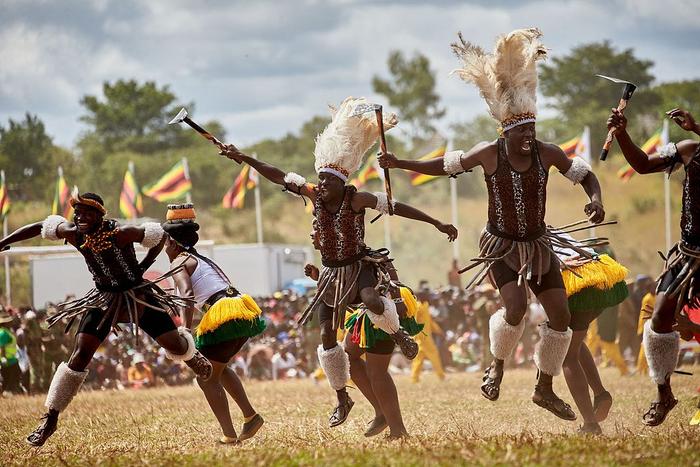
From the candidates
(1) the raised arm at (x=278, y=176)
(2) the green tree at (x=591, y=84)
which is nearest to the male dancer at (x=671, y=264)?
(1) the raised arm at (x=278, y=176)

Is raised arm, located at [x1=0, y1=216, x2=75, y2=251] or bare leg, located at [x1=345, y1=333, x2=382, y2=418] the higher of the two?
raised arm, located at [x1=0, y1=216, x2=75, y2=251]

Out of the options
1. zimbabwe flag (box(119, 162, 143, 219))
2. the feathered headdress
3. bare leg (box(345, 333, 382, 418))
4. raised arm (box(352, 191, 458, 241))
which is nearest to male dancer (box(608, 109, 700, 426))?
the feathered headdress

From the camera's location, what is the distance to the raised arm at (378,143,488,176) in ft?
27.2

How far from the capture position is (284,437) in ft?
28.7

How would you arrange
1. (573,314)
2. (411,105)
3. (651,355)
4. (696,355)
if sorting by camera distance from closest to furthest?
(651,355), (573,314), (696,355), (411,105)

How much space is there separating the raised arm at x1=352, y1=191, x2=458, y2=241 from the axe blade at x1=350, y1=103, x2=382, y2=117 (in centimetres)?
64

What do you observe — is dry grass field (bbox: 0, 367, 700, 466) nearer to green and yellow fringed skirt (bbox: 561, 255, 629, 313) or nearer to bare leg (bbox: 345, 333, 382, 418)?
bare leg (bbox: 345, 333, 382, 418)

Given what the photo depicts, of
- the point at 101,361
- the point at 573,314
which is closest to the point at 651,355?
the point at 573,314

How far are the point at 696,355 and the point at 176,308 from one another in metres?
13.4

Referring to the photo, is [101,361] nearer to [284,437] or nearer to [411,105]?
[284,437]

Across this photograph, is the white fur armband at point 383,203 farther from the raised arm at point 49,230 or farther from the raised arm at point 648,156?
the raised arm at point 49,230

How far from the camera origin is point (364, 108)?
874 cm

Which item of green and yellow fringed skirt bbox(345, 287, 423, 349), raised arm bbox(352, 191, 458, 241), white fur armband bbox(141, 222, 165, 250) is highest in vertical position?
raised arm bbox(352, 191, 458, 241)

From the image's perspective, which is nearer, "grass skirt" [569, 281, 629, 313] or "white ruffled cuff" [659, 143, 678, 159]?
"white ruffled cuff" [659, 143, 678, 159]
